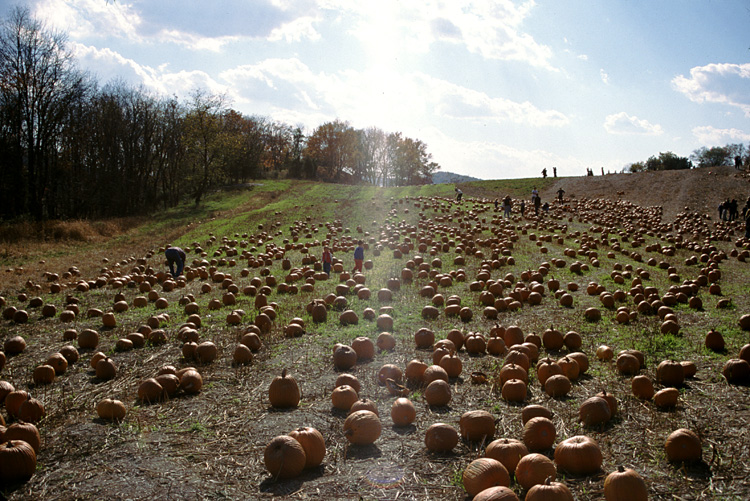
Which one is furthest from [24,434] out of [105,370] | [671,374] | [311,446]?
[671,374]

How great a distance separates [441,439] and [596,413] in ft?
6.76

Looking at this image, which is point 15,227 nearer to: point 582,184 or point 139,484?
point 139,484

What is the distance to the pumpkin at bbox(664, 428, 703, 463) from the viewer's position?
4707mm

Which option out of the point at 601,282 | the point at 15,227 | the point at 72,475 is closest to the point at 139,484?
the point at 72,475

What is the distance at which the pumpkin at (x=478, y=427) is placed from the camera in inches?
212

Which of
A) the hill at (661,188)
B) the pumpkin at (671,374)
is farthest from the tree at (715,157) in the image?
the pumpkin at (671,374)

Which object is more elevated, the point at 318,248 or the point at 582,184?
the point at 582,184

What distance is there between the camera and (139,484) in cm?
455

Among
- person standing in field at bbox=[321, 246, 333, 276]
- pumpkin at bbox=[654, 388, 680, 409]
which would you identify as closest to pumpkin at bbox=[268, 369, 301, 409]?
pumpkin at bbox=[654, 388, 680, 409]

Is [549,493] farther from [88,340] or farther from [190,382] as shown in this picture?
[88,340]

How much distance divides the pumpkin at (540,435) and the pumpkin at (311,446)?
230 centimetres

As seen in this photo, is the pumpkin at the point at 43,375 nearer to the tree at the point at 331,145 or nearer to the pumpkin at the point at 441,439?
the pumpkin at the point at 441,439

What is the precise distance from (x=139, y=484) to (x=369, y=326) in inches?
252

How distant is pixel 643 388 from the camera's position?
645 cm
